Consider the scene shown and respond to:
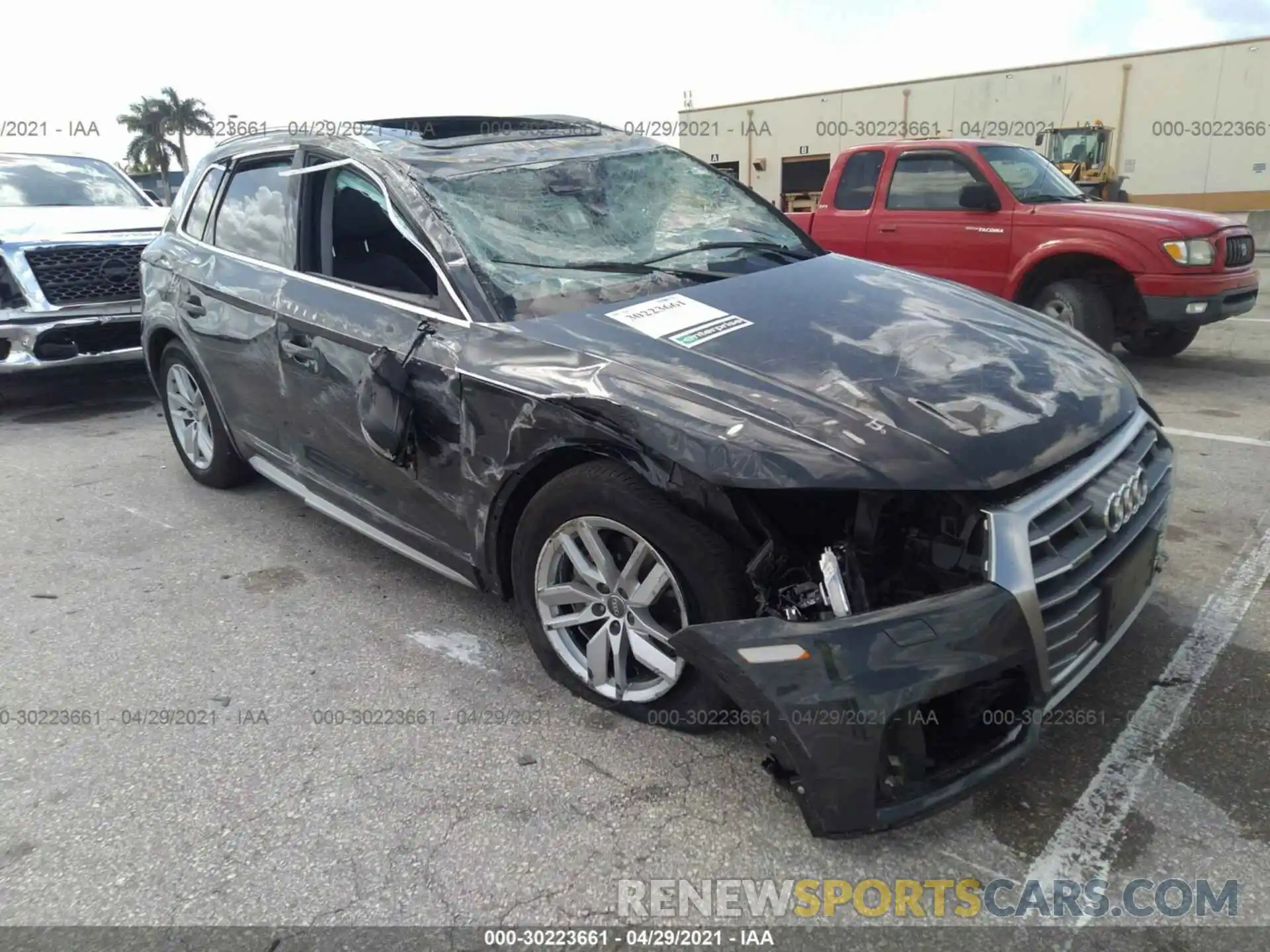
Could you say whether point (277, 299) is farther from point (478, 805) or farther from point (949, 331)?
point (949, 331)

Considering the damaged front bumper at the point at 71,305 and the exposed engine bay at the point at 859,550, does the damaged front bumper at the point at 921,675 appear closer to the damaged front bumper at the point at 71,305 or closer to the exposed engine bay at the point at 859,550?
the exposed engine bay at the point at 859,550

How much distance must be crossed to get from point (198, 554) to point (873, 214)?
6.21 metres

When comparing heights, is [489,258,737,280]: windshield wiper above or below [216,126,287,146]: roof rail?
below

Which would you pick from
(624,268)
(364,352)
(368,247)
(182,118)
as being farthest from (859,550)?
(182,118)

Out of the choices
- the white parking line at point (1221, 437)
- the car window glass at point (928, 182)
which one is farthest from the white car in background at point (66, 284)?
the white parking line at point (1221, 437)

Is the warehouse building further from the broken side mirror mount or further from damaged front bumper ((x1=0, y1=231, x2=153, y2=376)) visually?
the broken side mirror mount

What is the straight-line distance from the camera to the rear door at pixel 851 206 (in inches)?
316

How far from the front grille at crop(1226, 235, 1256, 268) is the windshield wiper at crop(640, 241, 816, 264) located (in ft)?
15.7

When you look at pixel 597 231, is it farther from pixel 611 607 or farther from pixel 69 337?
pixel 69 337

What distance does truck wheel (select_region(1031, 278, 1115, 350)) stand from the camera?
6.81 metres

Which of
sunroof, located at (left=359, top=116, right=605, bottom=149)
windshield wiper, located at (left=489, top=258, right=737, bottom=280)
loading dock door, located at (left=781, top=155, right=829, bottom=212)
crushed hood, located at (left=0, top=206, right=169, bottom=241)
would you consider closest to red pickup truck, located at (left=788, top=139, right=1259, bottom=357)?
sunroof, located at (left=359, top=116, right=605, bottom=149)

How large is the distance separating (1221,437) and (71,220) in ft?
27.9

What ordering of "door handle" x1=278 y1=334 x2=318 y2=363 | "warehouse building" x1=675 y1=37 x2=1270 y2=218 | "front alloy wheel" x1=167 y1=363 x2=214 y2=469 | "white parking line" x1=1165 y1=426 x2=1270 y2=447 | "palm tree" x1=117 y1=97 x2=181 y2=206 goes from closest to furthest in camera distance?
"door handle" x1=278 y1=334 x2=318 y2=363, "front alloy wheel" x1=167 y1=363 x2=214 y2=469, "white parking line" x1=1165 y1=426 x2=1270 y2=447, "warehouse building" x1=675 y1=37 x2=1270 y2=218, "palm tree" x1=117 y1=97 x2=181 y2=206

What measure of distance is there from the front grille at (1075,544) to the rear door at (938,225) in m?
5.24
